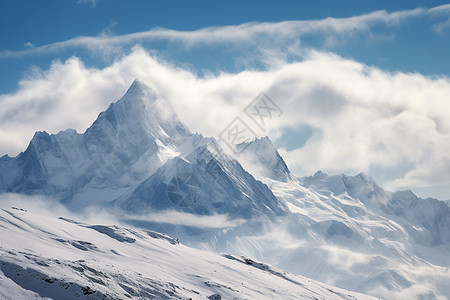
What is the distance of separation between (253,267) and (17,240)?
71347 mm

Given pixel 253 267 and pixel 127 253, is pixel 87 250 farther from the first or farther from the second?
pixel 253 267

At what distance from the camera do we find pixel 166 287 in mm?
81938

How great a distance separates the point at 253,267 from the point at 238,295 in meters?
47.3

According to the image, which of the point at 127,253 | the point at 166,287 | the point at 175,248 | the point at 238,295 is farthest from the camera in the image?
the point at 175,248

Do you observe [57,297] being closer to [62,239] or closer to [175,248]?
[62,239]

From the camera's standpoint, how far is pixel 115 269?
82.8 m

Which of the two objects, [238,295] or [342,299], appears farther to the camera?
[342,299]

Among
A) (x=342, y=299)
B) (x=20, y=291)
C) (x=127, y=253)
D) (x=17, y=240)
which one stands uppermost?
(x=342, y=299)

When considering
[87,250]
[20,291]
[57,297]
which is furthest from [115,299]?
[87,250]

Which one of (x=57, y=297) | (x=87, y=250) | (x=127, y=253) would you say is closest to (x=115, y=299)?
(x=57, y=297)

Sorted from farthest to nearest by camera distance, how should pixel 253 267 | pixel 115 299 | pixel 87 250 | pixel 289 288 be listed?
pixel 253 267, pixel 289 288, pixel 87 250, pixel 115 299

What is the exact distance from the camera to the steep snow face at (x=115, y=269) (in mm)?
64438

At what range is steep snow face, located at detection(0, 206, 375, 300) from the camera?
64.4 m

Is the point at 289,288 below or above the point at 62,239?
above
